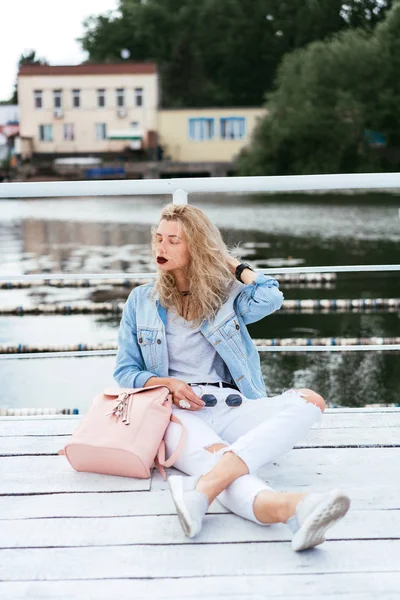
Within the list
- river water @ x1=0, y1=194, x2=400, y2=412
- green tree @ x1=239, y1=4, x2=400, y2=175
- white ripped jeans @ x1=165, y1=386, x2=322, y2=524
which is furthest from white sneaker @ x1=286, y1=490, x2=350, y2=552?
green tree @ x1=239, y1=4, x2=400, y2=175

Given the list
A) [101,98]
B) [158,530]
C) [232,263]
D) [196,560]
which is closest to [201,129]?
[101,98]

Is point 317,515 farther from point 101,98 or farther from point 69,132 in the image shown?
point 101,98

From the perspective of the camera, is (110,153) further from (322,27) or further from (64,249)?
(64,249)

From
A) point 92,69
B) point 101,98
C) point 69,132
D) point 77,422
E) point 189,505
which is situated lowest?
point 77,422

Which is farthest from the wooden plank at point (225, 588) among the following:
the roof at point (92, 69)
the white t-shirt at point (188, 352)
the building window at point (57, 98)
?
the building window at point (57, 98)

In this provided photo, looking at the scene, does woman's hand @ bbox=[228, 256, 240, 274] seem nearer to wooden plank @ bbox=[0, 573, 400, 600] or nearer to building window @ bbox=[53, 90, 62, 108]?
wooden plank @ bbox=[0, 573, 400, 600]

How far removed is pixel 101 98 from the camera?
169 feet

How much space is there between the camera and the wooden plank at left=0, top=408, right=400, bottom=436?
2727 millimetres

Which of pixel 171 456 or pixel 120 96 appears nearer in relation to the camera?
pixel 171 456

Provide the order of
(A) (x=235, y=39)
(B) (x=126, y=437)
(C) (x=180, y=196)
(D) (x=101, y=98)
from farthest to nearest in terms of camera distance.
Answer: (A) (x=235, y=39)
(D) (x=101, y=98)
(C) (x=180, y=196)
(B) (x=126, y=437)

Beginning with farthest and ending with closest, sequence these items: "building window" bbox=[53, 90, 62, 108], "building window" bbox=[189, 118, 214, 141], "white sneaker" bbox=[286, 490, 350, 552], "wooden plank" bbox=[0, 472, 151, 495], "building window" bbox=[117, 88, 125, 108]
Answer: "building window" bbox=[53, 90, 62, 108], "building window" bbox=[117, 88, 125, 108], "building window" bbox=[189, 118, 214, 141], "wooden plank" bbox=[0, 472, 151, 495], "white sneaker" bbox=[286, 490, 350, 552]

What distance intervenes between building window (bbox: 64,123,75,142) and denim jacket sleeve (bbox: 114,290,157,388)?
166 ft

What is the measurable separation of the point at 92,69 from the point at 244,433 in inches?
2034

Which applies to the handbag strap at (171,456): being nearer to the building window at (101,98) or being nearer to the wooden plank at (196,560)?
the wooden plank at (196,560)
